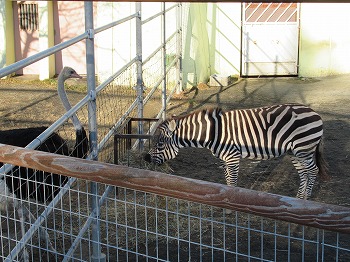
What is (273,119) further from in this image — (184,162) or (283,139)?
(184,162)

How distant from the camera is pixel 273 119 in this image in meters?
6.05

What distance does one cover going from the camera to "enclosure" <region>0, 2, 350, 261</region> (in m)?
2.23

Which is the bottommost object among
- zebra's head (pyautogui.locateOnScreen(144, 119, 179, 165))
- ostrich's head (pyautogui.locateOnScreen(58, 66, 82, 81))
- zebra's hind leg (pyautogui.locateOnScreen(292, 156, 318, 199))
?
zebra's hind leg (pyautogui.locateOnScreen(292, 156, 318, 199))

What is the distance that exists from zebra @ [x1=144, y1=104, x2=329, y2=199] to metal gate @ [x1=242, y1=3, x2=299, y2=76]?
219 inches

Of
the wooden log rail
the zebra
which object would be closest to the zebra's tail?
the zebra

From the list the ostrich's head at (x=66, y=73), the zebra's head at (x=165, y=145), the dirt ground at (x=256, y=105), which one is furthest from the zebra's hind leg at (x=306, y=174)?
the ostrich's head at (x=66, y=73)

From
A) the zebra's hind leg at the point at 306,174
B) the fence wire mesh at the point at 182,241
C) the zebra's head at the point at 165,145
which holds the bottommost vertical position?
the fence wire mesh at the point at 182,241

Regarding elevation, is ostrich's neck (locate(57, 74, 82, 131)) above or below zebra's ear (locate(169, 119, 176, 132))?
above

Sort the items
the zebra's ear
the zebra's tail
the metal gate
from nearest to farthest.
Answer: the zebra's tail < the zebra's ear < the metal gate

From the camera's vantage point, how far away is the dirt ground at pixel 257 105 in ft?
21.9

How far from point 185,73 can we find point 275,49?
187 cm

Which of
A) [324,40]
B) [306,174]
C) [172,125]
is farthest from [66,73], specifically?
[324,40]

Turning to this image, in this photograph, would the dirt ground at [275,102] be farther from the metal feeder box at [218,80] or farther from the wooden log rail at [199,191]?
the wooden log rail at [199,191]

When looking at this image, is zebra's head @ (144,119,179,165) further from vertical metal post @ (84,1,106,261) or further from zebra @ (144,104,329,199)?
vertical metal post @ (84,1,106,261)
